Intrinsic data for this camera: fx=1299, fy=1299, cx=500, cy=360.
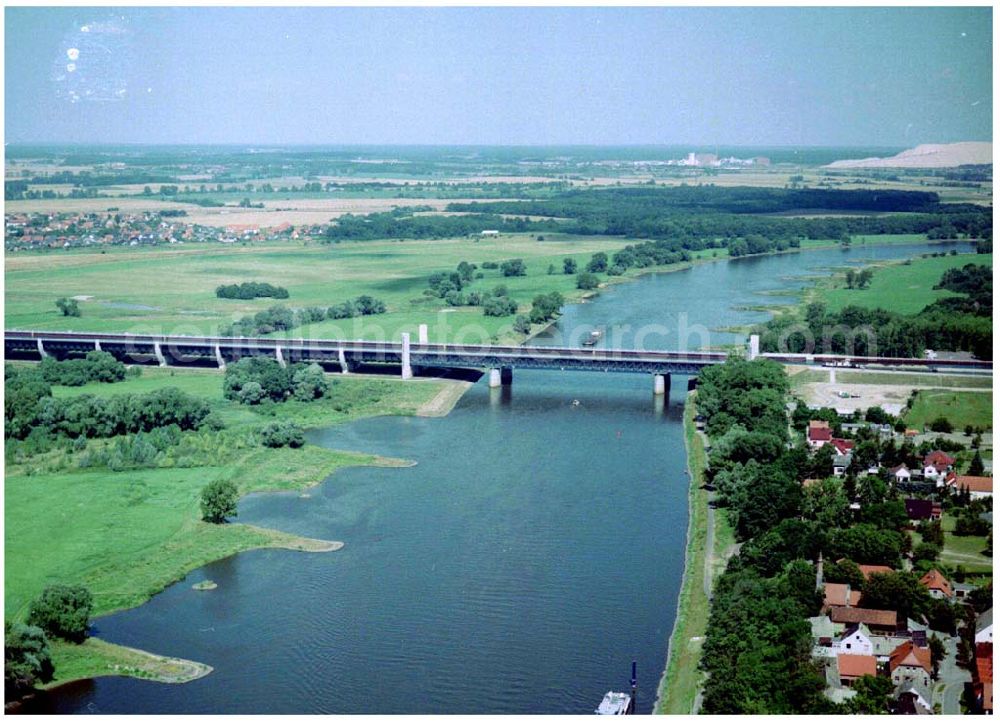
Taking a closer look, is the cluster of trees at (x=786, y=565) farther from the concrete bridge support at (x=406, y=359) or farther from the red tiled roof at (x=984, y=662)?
the concrete bridge support at (x=406, y=359)

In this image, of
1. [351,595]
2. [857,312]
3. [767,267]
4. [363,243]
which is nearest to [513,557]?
[351,595]

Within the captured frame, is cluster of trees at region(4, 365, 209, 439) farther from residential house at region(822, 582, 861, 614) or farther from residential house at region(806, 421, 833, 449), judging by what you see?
residential house at region(822, 582, 861, 614)

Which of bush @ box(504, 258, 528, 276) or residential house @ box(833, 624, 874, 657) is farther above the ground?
bush @ box(504, 258, 528, 276)

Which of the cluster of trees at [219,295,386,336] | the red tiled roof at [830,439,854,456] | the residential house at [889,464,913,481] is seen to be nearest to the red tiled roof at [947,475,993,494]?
the residential house at [889,464,913,481]

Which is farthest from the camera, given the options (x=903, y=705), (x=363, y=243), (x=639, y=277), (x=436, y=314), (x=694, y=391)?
(x=363, y=243)

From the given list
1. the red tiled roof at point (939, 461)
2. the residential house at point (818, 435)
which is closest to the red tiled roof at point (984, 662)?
the red tiled roof at point (939, 461)

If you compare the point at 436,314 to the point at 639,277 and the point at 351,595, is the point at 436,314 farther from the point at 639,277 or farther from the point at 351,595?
the point at 351,595

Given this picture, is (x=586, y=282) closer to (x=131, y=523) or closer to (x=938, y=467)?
(x=938, y=467)

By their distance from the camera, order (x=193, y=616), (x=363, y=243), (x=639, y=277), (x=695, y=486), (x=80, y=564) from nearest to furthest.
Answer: (x=193, y=616), (x=80, y=564), (x=695, y=486), (x=639, y=277), (x=363, y=243)
